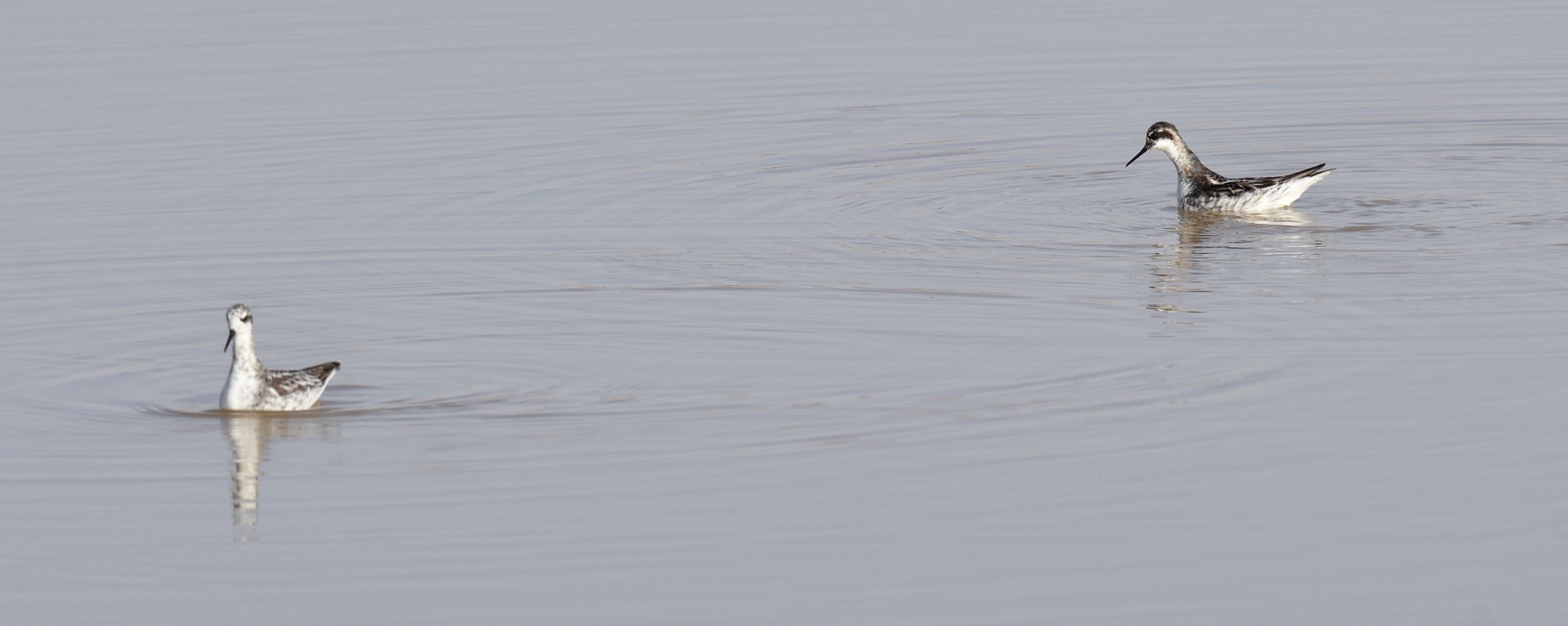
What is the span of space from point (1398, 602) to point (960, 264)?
8919mm

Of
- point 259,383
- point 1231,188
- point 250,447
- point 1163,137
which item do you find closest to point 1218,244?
Answer: point 1231,188

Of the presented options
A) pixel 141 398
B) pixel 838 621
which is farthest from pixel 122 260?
pixel 838 621

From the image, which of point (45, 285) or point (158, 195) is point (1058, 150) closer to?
point (158, 195)

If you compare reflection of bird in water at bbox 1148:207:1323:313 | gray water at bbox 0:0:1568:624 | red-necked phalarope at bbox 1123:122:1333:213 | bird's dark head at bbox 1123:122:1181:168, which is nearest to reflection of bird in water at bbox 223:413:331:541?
gray water at bbox 0:0:1568:624

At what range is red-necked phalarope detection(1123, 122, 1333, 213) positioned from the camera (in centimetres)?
2167

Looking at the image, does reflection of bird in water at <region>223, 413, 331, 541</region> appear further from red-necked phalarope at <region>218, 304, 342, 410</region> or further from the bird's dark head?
the bird's dark head

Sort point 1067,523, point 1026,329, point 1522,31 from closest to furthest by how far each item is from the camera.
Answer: point 1067,523 → point 1026,329 → point 1522,31

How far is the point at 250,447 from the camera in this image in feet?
44.7

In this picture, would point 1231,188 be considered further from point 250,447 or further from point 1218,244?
point 250,447

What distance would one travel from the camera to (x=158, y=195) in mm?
22938

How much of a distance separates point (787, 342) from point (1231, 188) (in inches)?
297

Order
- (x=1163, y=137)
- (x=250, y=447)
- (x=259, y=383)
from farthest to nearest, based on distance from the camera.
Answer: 1. (x=1163, y=137)
2. (x=259, y=383)
3. (x=250, y=447)

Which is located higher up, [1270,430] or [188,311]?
[188,311]

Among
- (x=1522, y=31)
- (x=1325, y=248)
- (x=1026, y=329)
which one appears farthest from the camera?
(x=1522, y=31)
